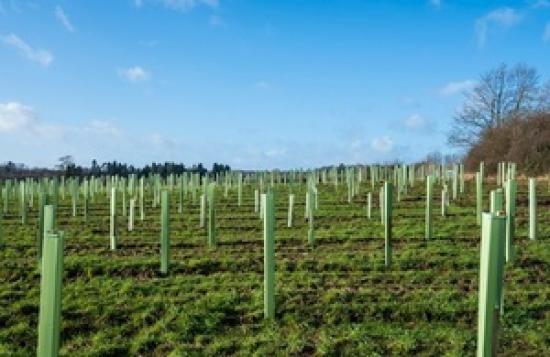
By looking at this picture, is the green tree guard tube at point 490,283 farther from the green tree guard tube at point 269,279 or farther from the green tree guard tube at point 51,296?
the green tree guard tube at point 269,279

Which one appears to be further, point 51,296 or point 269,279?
point 269,279

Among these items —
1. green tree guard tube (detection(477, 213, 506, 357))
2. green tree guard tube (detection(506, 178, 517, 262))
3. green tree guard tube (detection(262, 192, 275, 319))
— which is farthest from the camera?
green tree guard tube (detection(506, 178, 517, 262))

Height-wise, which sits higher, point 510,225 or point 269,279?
point 510,225

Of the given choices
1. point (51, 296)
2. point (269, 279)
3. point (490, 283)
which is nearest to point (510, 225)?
point (269, 279)

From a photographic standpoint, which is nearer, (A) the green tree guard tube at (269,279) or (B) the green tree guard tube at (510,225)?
(A) the green tree guard tube at (269,279)

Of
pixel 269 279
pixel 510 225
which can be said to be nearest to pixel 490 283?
pixel 269 279

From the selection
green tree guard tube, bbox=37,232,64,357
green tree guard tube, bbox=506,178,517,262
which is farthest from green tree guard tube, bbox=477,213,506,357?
green tree guard tube, bbox=506,178,517,262

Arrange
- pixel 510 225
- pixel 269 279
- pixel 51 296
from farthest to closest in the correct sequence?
pixel 510 225, pixel 269 279, pixel 51 296

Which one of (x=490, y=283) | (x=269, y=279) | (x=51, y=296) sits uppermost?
(x=490, y=283)

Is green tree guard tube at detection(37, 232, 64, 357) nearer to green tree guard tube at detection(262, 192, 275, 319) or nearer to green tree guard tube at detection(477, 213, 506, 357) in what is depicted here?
green tree guard tube at detection(477, 213, 506, 357)

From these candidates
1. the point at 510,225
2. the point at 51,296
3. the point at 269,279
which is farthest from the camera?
the point at 510,225

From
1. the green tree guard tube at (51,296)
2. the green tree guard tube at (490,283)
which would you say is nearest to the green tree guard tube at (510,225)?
the green tree guard tube at (490,283)

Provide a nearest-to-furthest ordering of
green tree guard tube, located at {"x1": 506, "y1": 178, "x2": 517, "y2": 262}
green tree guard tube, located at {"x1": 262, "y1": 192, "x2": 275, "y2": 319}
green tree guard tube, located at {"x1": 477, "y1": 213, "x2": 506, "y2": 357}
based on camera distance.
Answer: green tree guard tube, located at {"x1": 477, "y1": 213, "x2": 506, "y2": 357}
green tree guard tube, located at {"x1": 262, "y1": 192, "x2": 275, "y2": 319}
green tree guard tube, located at {"x1": 506, "y1": 178, "x2": 517, "y2": 262}

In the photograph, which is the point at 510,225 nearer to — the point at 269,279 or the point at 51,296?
the point at 269,279
